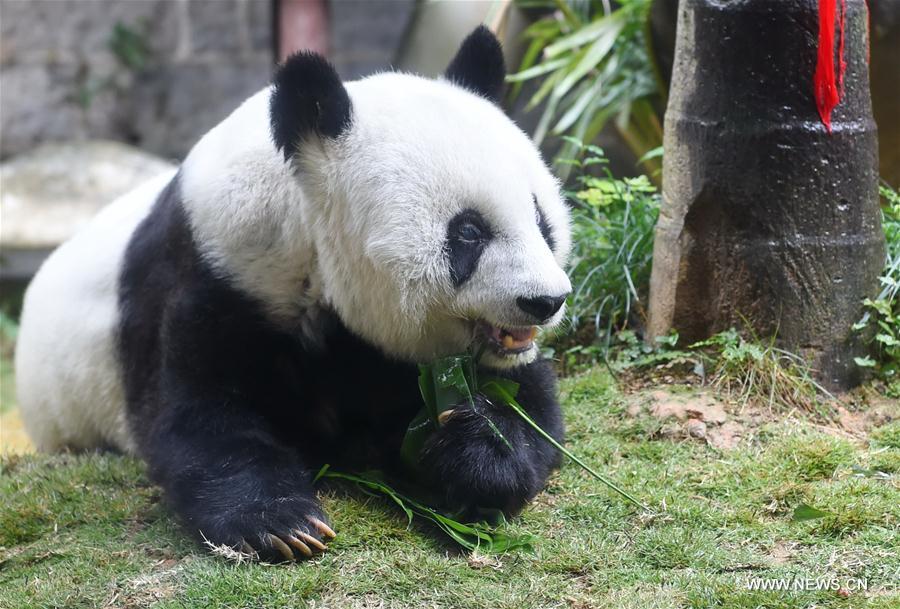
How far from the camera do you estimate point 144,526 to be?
3.59 m

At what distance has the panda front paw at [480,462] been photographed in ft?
10.9

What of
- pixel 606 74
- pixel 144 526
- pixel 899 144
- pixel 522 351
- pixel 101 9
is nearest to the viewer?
pixel 522 351

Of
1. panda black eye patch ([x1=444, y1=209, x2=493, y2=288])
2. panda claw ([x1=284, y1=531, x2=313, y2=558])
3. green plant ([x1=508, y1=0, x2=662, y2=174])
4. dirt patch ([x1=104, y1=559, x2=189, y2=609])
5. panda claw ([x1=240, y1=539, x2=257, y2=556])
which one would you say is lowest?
dirt patch ([x1=104, y1=559, x2=189, y2=609])

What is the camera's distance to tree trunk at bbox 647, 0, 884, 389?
4059mm

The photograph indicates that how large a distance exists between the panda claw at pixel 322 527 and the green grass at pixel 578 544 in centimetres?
7

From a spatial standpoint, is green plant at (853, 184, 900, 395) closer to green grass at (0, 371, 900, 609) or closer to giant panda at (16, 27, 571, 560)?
green grass at (0, 371, 900, 609)

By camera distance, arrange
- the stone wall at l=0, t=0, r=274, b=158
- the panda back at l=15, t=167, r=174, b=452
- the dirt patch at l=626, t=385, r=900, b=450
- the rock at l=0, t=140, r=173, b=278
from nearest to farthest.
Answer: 1. the dirt patch at l=626, t=385, r=900, b=450
2. the panda back at l=15, t=167, r=174, b=452
3. the rock at l=0, t=140, r=173, b=278
4. the stone wall at l=0, t=0, r=274, b=158

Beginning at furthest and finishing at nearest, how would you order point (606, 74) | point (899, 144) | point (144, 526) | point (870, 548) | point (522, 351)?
point (606, 74), point (899, 144), point (144, 526), point (522, 351), point (870, 548)

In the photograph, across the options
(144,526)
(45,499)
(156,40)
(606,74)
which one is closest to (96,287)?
(45,499)

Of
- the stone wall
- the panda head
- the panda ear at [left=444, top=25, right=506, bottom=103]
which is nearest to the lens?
the panda head

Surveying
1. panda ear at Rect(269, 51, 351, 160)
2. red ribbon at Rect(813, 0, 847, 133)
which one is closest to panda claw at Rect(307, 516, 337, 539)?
panda ear at Rect(269, 51, 351, 160)

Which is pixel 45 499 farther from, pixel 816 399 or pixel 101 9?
pixel 101 9

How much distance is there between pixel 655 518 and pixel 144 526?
1751 millimetres

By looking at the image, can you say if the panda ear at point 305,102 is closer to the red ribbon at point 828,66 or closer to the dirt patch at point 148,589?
the dirt patch at point 148,589
